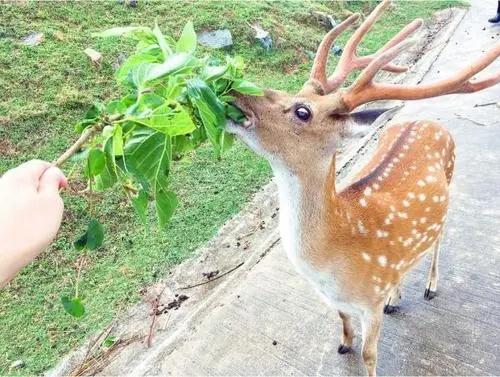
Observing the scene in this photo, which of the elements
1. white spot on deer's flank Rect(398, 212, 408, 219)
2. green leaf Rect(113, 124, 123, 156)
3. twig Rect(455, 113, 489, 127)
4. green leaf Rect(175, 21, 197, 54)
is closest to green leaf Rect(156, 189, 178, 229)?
green leaf Rect(113, 124, 123, 156)

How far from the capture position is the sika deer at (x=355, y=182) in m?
2.05

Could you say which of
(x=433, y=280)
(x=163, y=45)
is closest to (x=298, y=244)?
(x=163, y=45)

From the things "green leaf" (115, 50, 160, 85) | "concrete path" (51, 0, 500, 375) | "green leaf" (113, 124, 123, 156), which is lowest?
"concrete path" (51, 0, 500, 375)

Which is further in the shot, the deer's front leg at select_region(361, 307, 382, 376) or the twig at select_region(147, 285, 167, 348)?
the twig at select_region(147, 285, 167, 348)

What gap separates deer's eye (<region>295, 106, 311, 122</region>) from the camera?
2068 mm

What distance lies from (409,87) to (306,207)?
2.18ft

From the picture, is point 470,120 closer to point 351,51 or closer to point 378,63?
point 351,51

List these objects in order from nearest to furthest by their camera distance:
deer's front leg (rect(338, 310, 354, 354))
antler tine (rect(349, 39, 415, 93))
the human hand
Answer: the human hand, antler tine (rect(349, 39, 415, 93)), deer's front leg (rect(338, 310, 354, 354))

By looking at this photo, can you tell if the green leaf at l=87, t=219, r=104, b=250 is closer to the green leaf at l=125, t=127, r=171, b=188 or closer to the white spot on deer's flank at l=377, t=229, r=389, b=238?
the green leaf at l=125, t=127, r=171, b=188

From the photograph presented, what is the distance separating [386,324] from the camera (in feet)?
10.00

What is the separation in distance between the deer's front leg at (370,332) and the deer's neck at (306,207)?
0.47 metres

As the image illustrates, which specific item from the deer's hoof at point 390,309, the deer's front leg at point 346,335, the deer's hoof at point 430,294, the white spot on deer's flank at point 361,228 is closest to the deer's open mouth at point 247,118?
the white spot on deer's flank at point 361,228

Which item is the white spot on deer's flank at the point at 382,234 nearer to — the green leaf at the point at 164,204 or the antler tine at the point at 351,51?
the antler tine at the point at 351,51

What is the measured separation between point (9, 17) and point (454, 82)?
224 inches
